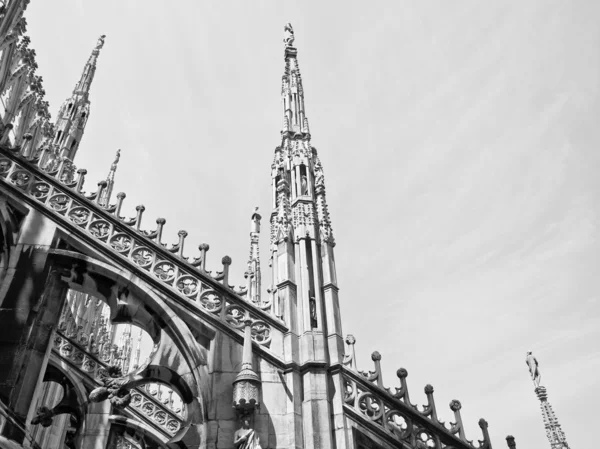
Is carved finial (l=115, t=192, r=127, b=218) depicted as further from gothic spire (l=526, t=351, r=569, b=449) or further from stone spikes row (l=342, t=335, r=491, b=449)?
gothic spire (l=526, t=351, r=569, b=449)

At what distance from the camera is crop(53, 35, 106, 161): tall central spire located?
2298 cm

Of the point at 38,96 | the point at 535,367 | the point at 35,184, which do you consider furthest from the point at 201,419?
the point at 38,96

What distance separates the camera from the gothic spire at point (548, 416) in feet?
62.5

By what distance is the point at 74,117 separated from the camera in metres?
24.3

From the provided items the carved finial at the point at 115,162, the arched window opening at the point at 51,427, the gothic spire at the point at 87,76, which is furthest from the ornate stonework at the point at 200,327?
the carved finial at the point at 115,162

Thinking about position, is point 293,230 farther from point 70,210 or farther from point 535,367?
point 535,367

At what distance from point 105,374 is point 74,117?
15.8 metres

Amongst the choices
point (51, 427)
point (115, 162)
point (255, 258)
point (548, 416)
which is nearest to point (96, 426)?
point (51, 427)

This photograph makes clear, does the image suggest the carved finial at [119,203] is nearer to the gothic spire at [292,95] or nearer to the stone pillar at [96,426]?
the gothic spire at [292,95]

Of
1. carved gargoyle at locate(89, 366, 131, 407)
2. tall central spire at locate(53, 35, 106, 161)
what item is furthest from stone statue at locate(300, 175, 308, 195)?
tall central spire at locate(53, 35, 106, 161)

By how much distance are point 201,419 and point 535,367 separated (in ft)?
48.0

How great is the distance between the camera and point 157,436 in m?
13.2

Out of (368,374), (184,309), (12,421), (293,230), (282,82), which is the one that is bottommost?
(12,421)

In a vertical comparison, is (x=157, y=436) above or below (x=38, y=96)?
below
